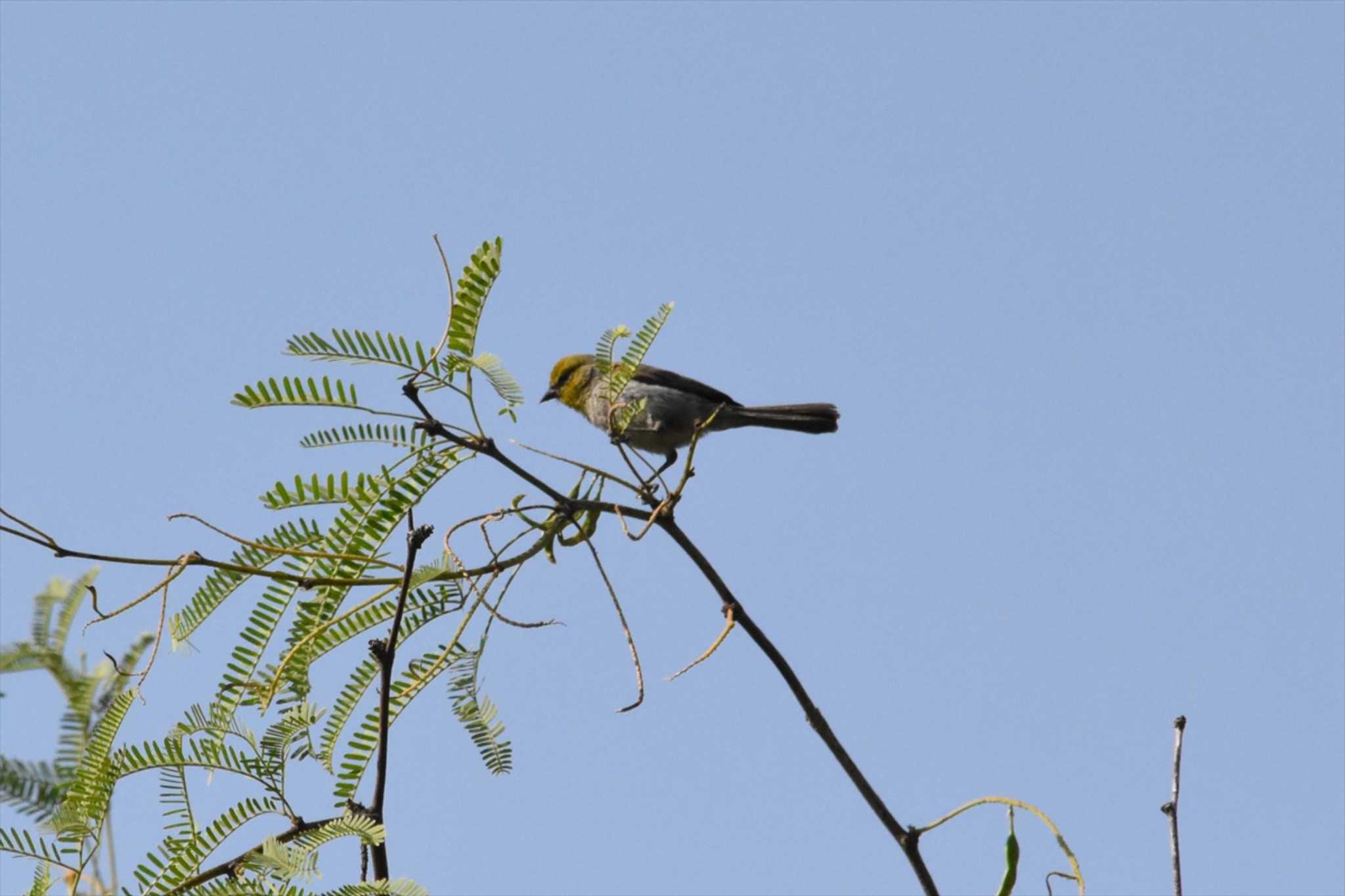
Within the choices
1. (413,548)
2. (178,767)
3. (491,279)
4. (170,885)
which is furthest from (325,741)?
(491,279)

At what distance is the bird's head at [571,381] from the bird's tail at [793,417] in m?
0.74

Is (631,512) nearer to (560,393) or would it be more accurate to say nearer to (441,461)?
(441,461)

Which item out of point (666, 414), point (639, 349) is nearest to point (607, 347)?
point (639, 349)

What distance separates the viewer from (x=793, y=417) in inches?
260

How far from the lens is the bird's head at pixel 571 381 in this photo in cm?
705

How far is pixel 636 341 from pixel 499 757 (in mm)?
756

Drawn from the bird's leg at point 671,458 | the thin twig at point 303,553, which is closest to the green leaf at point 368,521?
the thin twig at point 303,553

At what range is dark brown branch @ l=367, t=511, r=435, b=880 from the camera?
1.80 m

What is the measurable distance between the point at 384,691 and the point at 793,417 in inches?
192

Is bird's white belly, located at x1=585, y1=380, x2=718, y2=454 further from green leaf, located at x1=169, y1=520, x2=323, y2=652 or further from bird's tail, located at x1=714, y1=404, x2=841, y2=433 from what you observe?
green leaf, located at x1=169, y1=520, x2=323, y2=652

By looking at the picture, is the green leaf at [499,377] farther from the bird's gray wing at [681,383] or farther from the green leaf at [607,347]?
the bird's gray wing at [681,383]

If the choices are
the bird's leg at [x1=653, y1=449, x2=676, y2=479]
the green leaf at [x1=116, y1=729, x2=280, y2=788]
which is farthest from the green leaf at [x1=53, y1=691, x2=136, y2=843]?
the bird's leg at [x1=653, y1=449, x2=676, y2=479]

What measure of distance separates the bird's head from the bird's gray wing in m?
0.31

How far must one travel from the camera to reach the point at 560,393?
720 centimetres
